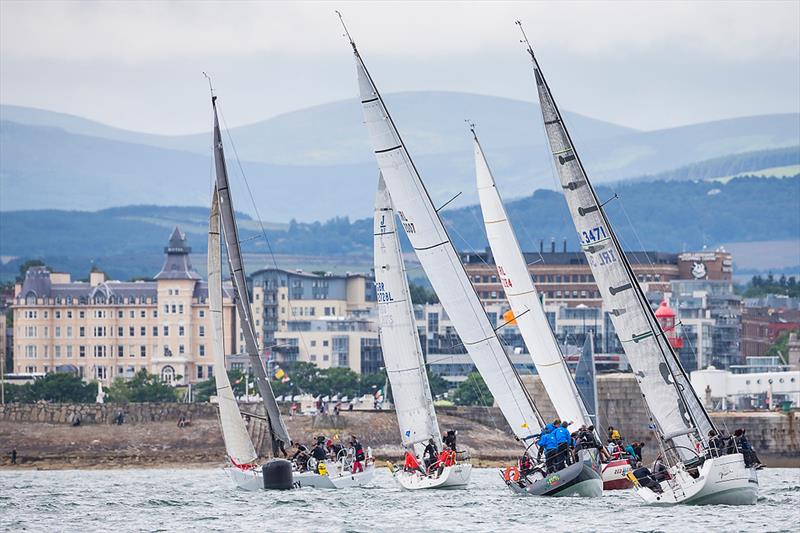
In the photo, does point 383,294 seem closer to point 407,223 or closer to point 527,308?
point 527,308

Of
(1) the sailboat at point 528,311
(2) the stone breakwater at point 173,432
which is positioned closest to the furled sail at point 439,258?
Answer: (1) the sailboat at point 528,311

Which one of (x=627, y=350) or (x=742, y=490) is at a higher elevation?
(x=627, y=350)

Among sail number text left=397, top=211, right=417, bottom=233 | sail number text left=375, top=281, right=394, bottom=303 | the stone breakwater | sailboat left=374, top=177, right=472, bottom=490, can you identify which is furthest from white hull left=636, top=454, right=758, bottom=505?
the stone breakwater

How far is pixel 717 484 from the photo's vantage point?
49.6m

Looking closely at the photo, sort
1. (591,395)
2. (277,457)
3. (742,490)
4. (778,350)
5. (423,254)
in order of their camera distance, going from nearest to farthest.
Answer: (742,490)
(423,254)
(277,457)
(591,395)
(778,350)

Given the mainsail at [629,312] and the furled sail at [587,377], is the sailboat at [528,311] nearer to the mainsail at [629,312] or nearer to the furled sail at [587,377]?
the mainsail at [629,312]

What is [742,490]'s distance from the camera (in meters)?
50.0

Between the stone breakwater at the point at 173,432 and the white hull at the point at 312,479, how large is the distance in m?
32.0

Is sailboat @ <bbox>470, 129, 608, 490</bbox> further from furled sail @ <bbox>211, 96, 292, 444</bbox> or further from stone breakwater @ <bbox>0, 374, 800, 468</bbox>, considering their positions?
stone breakwater @ <bbox>0, 374, 800, 468</bbox>

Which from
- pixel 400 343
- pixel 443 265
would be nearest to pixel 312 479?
pixel 400 343

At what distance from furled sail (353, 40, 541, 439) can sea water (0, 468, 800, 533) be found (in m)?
3.36

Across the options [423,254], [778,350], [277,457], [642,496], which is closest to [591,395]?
[277,457]

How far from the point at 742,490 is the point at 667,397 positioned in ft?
9.44

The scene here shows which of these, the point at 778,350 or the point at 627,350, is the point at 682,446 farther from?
the point at 778,350
